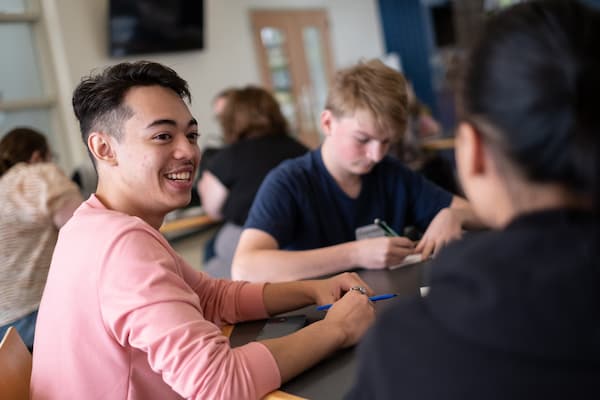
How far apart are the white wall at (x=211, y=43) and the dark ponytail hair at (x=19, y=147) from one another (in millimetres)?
450

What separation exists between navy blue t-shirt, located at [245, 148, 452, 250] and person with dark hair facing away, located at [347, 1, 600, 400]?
114 cm

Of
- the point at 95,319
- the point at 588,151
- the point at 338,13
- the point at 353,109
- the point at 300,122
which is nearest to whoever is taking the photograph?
the point at 588,151

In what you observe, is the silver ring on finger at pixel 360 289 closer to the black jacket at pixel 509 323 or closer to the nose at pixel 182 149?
the nose at pixel 182 149

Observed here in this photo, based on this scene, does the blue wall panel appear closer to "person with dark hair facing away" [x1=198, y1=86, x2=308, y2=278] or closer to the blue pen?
"person with dark hair facing away" [x1=198, y1=86, x2=308, y2=278]

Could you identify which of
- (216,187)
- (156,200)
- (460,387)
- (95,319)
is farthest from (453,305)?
(216,187)

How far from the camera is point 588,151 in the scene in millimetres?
552

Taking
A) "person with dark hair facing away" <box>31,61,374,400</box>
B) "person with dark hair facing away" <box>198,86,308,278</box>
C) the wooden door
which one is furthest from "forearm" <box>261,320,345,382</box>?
the wooden door

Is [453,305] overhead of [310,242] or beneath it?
overhead

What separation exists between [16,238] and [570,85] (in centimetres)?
215

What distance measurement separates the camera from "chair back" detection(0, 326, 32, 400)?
116cm

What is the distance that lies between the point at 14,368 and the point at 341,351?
660 mm

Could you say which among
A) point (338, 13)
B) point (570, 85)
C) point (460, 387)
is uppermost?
point (338, 13)

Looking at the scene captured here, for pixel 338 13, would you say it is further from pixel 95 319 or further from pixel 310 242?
pixel 95 319

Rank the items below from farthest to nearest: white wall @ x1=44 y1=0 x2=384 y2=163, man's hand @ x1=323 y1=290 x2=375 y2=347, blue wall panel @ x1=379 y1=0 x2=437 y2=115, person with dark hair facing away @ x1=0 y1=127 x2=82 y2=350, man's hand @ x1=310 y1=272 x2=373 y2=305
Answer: blue wall panel @ x1=379 y1=0 x2=437 y2=115, white wall @ x1=44 y1=0 x2=384 y2=163, person with dark hair facing away @ x1=0 y1=127 x2=82 y2=350, man's hand @ x1=310 y1=272 x2=373 y2=305, man's hand @ x1=323 y1=290 x2=375 y2=347
